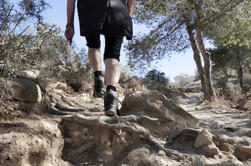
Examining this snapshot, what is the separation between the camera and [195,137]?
215cm

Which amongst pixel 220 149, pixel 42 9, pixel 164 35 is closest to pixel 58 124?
pixel 220 149

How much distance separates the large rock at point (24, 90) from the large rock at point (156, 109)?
91 cm

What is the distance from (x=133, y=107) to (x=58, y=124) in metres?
0.86

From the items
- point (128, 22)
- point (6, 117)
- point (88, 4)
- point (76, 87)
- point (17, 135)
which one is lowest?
point (17, 135)

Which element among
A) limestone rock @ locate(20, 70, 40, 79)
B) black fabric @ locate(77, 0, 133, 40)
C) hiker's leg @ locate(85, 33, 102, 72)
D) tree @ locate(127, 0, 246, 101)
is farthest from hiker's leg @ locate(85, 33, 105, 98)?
tree @ locate(127, 0, 246, 101)

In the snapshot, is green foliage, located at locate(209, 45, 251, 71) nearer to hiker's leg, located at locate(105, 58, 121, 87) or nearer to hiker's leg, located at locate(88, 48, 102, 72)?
hiker's leg, located at locate(88, 48, 102, 72)

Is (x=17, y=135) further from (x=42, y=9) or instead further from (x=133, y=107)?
(x=42, y=9)

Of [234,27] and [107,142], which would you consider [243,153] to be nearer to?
[107,142]


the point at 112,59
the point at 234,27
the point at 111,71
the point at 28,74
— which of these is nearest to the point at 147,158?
the point at 111,71

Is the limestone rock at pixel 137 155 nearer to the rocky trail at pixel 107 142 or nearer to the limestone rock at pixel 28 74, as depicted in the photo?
the rocky trail at pixel 107 142

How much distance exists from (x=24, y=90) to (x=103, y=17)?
1009 mm

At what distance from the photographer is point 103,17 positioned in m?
2.23

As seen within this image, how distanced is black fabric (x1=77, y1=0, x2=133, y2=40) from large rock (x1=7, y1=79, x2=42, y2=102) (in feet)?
2.35

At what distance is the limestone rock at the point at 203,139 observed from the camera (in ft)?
6.47
